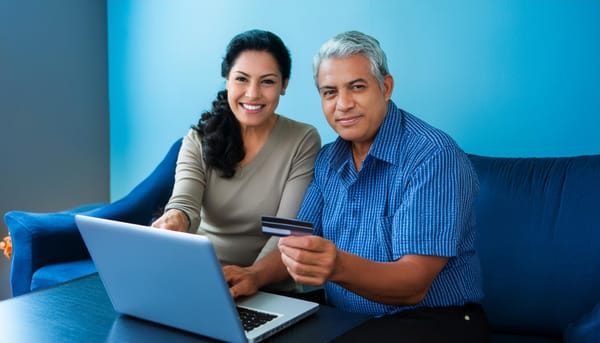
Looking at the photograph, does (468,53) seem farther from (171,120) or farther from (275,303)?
(171,120)

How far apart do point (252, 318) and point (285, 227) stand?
0.22m

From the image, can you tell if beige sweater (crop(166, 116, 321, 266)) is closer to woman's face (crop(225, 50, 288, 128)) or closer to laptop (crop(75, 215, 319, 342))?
woman's face (crop(225, 50, 288, 128))

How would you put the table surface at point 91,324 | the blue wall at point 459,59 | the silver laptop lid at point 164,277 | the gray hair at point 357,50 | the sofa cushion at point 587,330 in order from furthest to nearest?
1. the blue wall at point 459,59
2. the gray hair at point 357,50
3. the sofa cushion at point 587,330
4. the table surface at point 91,324
5. the silver laptop lid at point 164,277

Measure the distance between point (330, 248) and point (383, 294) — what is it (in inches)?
8.4

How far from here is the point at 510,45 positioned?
1854 mm

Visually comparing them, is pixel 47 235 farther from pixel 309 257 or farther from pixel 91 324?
pixel 309 257

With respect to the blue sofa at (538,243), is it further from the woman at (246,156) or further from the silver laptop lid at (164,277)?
the silver laptop lid at (164,277)

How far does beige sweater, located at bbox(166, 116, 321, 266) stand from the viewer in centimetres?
168

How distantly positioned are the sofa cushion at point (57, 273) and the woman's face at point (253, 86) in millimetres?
811

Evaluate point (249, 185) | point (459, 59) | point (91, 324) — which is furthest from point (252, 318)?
point (459, 59)

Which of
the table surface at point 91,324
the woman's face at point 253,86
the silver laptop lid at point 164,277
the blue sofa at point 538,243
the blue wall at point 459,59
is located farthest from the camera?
the blue wall at point 459,59

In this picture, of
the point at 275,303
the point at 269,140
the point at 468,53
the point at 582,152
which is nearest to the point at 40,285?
the point at 269,140

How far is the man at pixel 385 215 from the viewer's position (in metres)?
1.06

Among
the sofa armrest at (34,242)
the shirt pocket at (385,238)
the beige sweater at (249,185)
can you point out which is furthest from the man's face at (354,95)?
the sofa armrest at (34,242)
